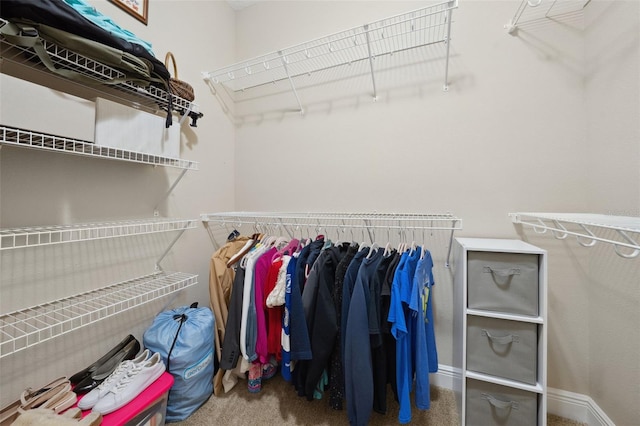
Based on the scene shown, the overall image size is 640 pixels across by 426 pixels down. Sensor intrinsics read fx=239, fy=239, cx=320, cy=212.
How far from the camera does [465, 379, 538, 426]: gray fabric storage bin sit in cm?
109

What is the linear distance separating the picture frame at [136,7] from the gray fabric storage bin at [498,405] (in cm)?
269

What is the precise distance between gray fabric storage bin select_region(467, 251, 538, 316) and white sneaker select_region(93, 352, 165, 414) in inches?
62.8

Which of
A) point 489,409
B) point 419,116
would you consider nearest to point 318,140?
point 419,116

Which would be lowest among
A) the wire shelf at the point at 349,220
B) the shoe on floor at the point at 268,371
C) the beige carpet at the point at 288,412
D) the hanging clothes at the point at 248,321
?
the beige carpet at the point at 288,412

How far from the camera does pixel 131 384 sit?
1.10 metres

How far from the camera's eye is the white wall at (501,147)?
1.17 meters

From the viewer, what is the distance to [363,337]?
1.14 meters

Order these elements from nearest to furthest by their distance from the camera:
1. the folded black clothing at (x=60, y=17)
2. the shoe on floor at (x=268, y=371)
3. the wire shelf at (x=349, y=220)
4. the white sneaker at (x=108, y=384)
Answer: the folded black clothing at (x=60, y=17)
the white sneaker at (x=108, y=384)
the wire shelf at (x=349, y=220)
the shoe on floor at (x=268, y=371)

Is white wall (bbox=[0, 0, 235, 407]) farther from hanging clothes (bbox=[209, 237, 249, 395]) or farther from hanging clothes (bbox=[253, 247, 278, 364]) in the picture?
hanging clothes (bbox=[253, 247, 278, 364])

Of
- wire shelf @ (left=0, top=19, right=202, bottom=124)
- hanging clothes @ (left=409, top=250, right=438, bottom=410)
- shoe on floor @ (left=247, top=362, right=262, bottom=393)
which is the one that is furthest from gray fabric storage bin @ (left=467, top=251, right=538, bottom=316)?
wire shelf @ (left=0, top=19, right=202, bottom=124)

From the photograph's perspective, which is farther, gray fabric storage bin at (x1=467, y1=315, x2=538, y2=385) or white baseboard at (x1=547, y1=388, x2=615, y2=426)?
white baseboard at (x1=547, y1=388, x2=615, y2=426)

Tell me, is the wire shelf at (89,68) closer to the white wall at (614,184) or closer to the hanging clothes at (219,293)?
the hanging clothes at (219,293)

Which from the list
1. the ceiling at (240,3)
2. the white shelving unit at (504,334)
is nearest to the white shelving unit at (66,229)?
the ceiling at (240,3)

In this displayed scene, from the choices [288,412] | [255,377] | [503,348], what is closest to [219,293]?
[255,377]
